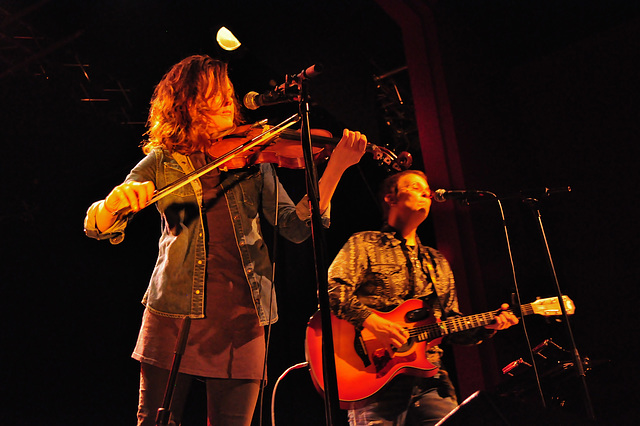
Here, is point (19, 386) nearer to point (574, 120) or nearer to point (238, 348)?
point (238, 348)

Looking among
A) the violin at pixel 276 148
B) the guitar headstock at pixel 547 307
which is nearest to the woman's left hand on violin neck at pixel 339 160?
the violin at pixel 276 148

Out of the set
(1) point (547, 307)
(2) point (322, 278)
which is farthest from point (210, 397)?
(1) point (547, 307)

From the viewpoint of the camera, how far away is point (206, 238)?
1459mm

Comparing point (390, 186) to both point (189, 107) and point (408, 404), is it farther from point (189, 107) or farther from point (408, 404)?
point (189, 107)

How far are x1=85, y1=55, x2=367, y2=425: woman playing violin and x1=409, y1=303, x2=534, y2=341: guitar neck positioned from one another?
107 cm

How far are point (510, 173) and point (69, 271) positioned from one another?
3415 mm

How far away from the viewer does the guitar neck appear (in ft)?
7.75

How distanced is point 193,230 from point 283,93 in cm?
48

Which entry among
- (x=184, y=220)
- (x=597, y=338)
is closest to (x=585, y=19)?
(x=597, y=338)

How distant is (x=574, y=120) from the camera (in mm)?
4285

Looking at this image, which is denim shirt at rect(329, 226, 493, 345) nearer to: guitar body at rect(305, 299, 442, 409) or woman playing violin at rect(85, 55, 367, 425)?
guitar body at rect(305, 299, 442, 409)

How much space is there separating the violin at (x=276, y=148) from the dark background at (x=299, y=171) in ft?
4.33

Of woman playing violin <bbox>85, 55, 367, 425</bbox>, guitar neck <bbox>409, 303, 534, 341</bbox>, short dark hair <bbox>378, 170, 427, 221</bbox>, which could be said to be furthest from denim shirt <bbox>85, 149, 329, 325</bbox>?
short dark hair <bbox>378, 170, 427, 221</bbox>

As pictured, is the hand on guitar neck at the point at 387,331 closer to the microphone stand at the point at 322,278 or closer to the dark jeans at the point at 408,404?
the dark jeans at the point at 408,404
